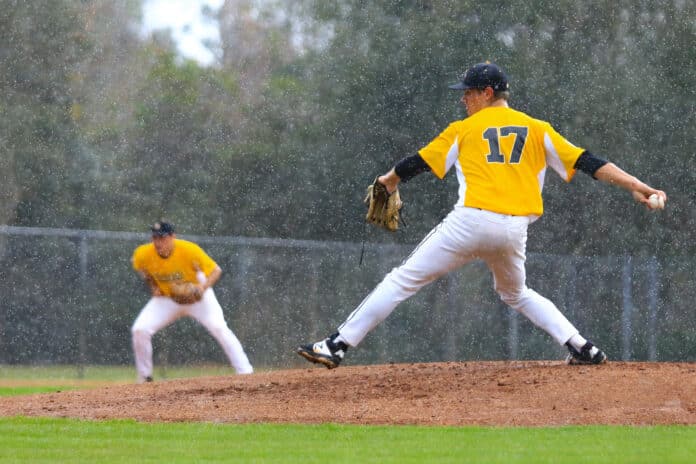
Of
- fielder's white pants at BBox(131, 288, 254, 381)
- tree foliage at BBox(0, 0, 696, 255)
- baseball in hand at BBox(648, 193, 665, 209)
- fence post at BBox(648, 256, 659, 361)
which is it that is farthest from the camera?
tree foliage at BBox(0, 0, 696, 255)

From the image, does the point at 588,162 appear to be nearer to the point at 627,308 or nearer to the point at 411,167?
the point at 411,167

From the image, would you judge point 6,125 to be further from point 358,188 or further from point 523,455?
point 523,455

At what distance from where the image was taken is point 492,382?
8.38m

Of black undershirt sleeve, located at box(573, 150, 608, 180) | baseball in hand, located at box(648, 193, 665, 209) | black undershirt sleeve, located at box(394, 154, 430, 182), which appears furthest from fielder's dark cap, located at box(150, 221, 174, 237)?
baseball in hand, located at box(648, 193, 665, 209)

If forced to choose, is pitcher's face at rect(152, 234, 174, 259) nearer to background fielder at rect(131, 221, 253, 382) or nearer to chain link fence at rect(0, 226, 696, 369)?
background fielder at rect(131, 221, 253, 382)

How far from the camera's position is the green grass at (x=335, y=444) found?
5977 millimetres

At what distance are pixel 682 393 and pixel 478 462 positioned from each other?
256 cm

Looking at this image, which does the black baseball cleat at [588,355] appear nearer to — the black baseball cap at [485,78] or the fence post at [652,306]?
the black baseball cap at [485,78]

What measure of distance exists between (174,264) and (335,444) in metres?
7.07

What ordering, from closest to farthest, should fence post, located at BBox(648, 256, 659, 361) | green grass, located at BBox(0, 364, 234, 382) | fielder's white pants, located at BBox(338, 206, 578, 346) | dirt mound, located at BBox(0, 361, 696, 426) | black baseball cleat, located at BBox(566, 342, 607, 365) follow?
1. dirt mound, located at BBox(0, 361, 696, 426)
2. fielder's white pants, located at BBox(338, 206, 578, 346)
3. black baseball cleat, located at BBox(566, 342, 607, 365)
4. green grass, located at BBox(0, 364, 234, 382)
5. fence post, located at BBox(648, 256, 659, 361)

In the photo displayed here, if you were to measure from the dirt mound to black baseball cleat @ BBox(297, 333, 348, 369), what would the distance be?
0.75 ft

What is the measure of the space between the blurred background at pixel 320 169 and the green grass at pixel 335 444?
10545 mm

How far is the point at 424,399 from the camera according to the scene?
800cm

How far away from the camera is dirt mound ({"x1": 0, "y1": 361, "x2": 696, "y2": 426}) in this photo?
745 centimetres
